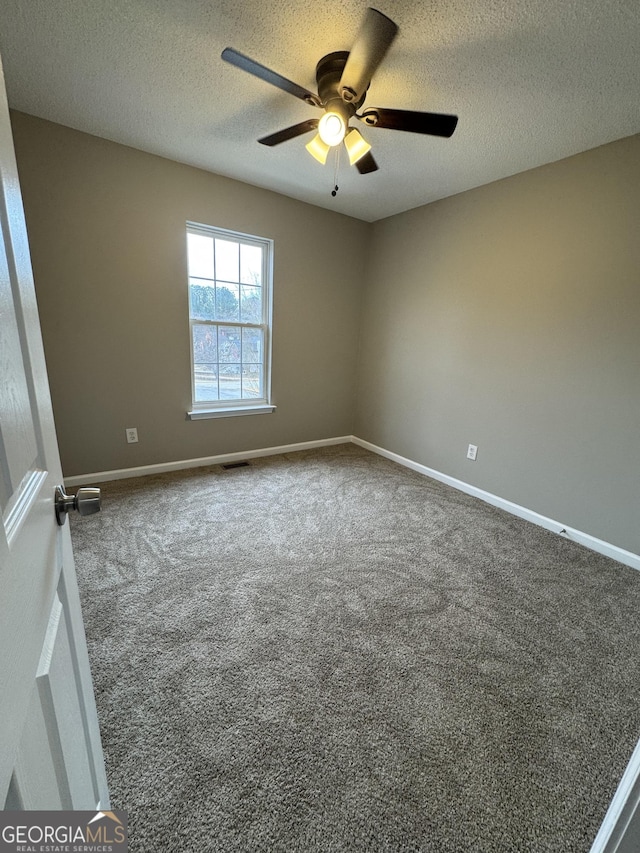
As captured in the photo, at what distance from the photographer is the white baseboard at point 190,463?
277 centimetres

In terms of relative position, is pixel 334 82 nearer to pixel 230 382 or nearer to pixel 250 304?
pixel 250 304

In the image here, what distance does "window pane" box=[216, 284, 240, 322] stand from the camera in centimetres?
310

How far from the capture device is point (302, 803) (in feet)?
3.19

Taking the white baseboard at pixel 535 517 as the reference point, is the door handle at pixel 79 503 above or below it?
above

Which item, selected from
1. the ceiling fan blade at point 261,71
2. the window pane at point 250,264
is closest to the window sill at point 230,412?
the window pane at point 250,264

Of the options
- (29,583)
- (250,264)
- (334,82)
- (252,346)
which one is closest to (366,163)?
(334,82)

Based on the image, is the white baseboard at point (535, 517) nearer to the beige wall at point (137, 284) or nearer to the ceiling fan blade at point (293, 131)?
the beige wall at point (137, 284)

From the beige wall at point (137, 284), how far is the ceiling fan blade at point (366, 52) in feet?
5.74

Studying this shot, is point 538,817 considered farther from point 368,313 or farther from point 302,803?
point 368,313

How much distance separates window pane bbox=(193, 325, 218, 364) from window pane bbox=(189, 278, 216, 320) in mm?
103

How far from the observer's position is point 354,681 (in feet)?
4.33

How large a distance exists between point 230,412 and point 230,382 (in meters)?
0.30

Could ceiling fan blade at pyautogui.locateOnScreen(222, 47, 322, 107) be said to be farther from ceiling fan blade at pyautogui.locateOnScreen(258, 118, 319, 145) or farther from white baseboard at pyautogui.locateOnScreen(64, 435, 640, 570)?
white baseboard at pyautogui.locateOnScreen(64, 435, 640, 570)

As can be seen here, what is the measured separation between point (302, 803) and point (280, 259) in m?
3.50
